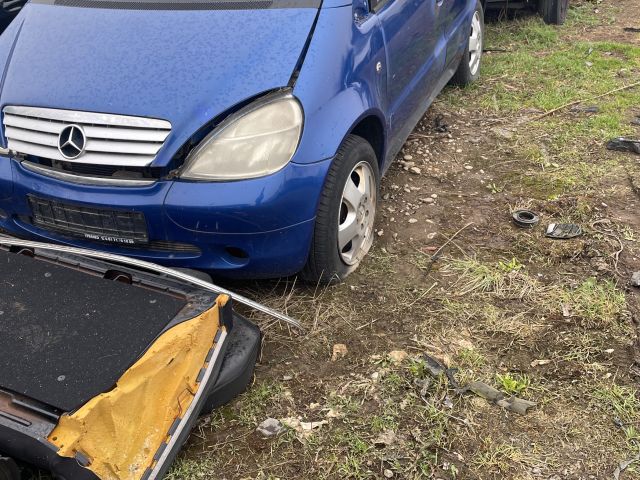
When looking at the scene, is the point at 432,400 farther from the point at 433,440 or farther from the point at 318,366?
the point at 318,366

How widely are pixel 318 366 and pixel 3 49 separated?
2158mm

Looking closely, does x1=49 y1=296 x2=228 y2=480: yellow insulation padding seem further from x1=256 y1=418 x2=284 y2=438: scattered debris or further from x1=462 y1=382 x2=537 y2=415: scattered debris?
x1=462 y1=382 x2=537 y2=415: scattered debris

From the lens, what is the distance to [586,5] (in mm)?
7484

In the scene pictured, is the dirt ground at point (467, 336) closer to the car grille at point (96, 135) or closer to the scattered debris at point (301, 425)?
the scattered debris at point (301, 425)

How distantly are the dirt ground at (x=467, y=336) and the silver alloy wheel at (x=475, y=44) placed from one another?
104 centimetres

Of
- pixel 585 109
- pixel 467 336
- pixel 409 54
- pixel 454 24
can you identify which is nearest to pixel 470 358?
pixel 467 336

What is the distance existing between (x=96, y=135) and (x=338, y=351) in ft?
4.43

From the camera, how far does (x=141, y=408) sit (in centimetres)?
201

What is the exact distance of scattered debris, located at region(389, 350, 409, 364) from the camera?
2602 mm

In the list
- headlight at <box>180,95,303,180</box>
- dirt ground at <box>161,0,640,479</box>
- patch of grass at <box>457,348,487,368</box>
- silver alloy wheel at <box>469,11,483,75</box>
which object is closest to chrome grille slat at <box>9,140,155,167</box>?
headlight at <box>180,95,303,180</box>

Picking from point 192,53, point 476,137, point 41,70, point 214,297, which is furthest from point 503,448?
point 476,137

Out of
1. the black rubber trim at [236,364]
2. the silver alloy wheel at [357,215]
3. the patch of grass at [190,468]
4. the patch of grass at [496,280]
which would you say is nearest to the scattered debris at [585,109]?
the patch of grass at [496,280]

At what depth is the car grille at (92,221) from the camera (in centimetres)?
257

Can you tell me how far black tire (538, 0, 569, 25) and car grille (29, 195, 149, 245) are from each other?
5.67m
